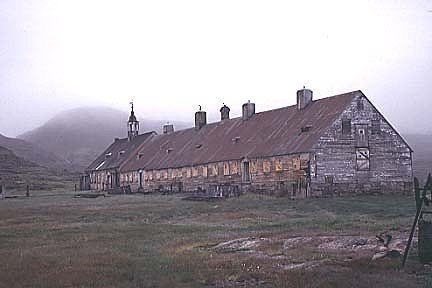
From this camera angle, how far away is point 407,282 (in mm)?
13805

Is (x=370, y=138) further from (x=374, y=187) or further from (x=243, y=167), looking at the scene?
(x=243, y=167)

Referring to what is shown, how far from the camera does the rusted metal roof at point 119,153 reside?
8924 centimetres

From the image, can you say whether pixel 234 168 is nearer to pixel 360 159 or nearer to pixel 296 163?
pixel 296 163

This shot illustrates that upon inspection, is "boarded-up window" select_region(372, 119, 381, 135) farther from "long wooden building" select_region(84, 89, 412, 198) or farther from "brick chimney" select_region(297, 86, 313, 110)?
"brick chimney" select_region(297, 86, 313, 110)

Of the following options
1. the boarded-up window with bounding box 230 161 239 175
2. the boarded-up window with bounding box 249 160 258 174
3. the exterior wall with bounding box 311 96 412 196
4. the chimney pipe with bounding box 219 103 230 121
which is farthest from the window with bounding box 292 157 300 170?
the chimney pipe with bounding box 219 103 230 121

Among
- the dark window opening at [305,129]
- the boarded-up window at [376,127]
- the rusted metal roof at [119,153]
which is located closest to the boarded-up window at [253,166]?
the dark window opening at [305,129]

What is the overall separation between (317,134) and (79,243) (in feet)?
97.6

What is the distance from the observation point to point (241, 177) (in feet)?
188

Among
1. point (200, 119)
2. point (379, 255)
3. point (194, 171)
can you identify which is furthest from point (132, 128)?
point (379, 255)

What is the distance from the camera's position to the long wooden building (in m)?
49.2

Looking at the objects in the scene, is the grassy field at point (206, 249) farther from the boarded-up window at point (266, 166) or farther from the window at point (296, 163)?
the boarded-up window at point (266, 166)

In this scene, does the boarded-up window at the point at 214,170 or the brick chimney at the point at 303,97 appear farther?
the boarded-up window at the point at 214,170

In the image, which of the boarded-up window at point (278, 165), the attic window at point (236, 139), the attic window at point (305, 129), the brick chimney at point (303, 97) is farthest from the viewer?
the attic window at point (236, 139)

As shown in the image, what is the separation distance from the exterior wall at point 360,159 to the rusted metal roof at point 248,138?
118cm
